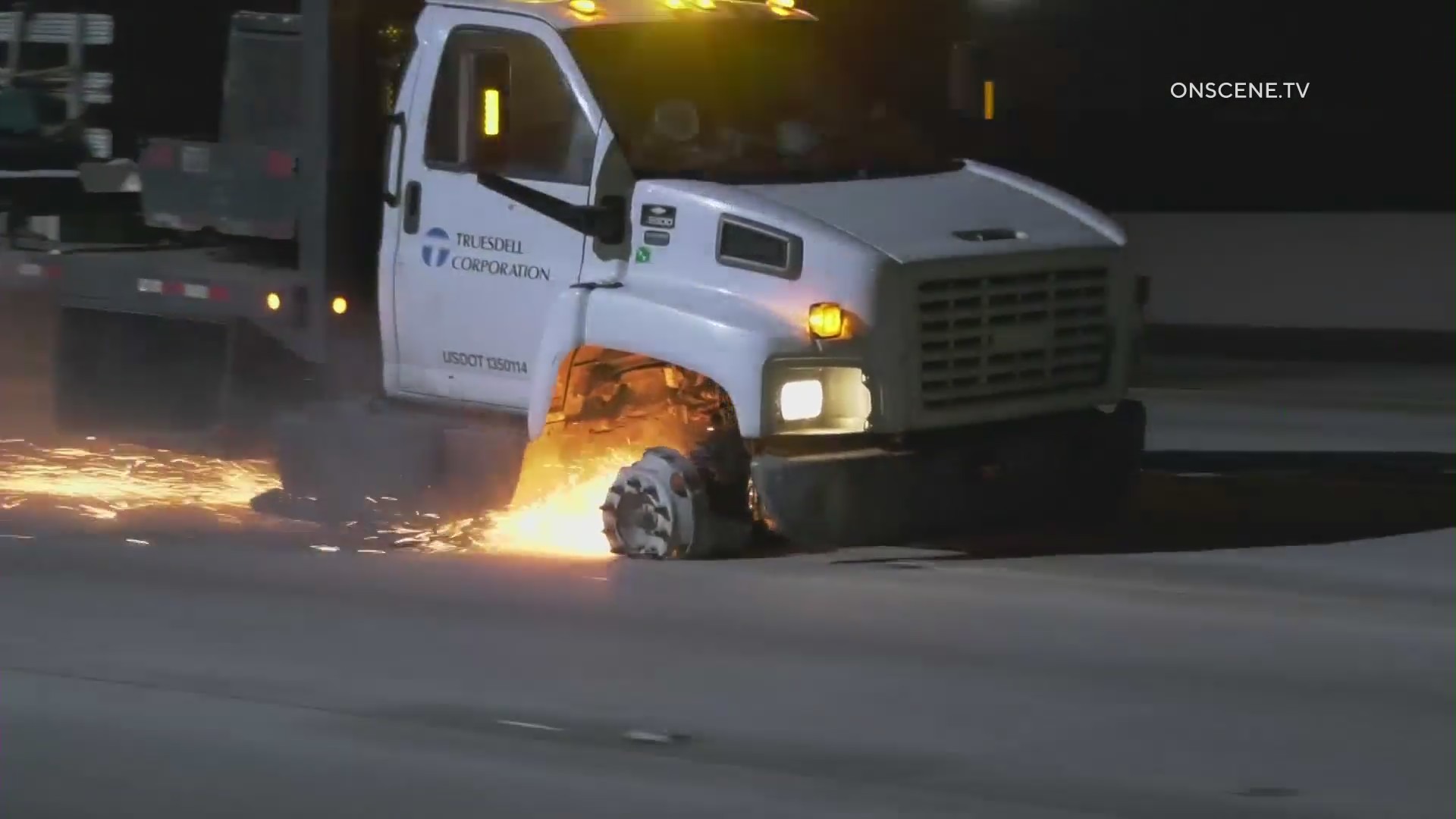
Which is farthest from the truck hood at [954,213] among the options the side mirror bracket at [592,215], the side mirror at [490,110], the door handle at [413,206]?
the door handle at [413,206]

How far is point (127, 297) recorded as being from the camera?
12164 millimetres

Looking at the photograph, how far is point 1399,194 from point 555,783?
23988 mm

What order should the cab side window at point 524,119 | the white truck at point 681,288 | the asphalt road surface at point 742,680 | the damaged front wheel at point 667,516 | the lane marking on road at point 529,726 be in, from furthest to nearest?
the cab side window at point 524,119 < the damaged front wheel at point 667,516 < the white truck at point 681,288 < the lane marking on road at point 529,726 < the asphalt road surface at point 742,680

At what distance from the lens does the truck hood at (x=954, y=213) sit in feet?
32.4

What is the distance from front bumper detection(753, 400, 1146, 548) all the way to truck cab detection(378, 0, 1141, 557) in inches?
0.7

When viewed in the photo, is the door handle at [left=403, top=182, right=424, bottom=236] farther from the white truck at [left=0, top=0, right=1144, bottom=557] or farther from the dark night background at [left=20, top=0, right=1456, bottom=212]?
the dark night background at [left=20, top=0, right=1456, bottom=212]

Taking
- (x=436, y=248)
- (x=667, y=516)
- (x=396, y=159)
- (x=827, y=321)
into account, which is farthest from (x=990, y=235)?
(x=396, y=159)

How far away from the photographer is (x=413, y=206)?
10859mm

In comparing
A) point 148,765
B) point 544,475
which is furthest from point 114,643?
point 544,475

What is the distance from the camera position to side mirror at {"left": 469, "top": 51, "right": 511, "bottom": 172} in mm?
10258

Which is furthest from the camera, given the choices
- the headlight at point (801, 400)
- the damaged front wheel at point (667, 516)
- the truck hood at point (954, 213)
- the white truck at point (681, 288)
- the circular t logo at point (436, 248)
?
the circular t logo at point (436, 248)

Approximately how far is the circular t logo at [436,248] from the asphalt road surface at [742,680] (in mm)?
1317

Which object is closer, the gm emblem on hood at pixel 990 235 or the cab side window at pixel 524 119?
the gm emblem on hood at pixel 990 235

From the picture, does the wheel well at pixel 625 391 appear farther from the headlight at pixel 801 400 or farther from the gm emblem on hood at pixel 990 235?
the gm emblem on hood at pixel 990 235
